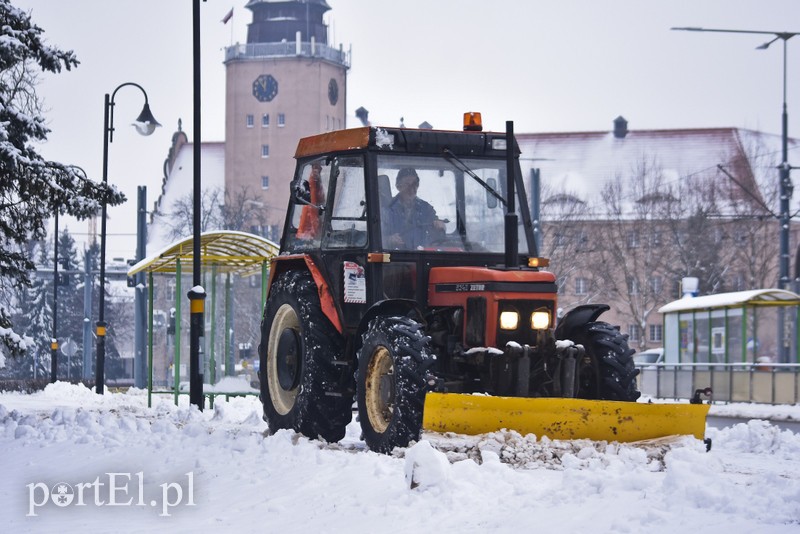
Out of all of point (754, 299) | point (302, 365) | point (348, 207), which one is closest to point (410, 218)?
point (348, 207)

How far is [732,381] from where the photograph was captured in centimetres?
3222

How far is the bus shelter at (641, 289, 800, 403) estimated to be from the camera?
31219 millimetres

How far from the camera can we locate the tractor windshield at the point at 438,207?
13.9m

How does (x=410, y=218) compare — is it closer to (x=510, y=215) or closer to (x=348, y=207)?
(x=348, y=207)

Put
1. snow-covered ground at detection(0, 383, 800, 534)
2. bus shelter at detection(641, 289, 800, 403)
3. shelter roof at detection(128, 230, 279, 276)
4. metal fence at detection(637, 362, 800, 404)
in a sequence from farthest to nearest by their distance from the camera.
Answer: bus shelter at detection(641, 289, 800, 403), metal fence at detection(637, 362, 800, 404), shelter roof at detection(128, 230, 279, 276), snow-covered ground at detection(0, 383, 800, 534)

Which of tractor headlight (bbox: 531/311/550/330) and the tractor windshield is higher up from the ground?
the tractor windshield

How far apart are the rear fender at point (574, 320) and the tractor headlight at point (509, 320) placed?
0.53 metres

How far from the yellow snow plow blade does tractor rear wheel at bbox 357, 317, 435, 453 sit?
0.64 ft

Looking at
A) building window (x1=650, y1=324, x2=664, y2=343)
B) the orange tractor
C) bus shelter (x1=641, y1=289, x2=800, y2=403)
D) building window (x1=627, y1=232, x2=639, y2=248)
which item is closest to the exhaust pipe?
the orange tractor

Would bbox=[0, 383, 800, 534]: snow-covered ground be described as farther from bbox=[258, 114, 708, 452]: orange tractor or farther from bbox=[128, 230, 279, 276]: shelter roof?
bbox=[128, 230, 279, 276]: shelter roof

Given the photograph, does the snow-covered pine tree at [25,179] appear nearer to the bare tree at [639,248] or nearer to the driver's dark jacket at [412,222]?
the driver's dark jacket at [412,222]

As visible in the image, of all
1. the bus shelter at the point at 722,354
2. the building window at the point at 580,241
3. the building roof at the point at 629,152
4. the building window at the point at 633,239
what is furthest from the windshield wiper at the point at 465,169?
the building roof at the point at 629,152

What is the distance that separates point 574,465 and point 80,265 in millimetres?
93766

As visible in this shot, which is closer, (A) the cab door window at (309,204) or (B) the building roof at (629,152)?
(A) the cab door window at (309,204)
